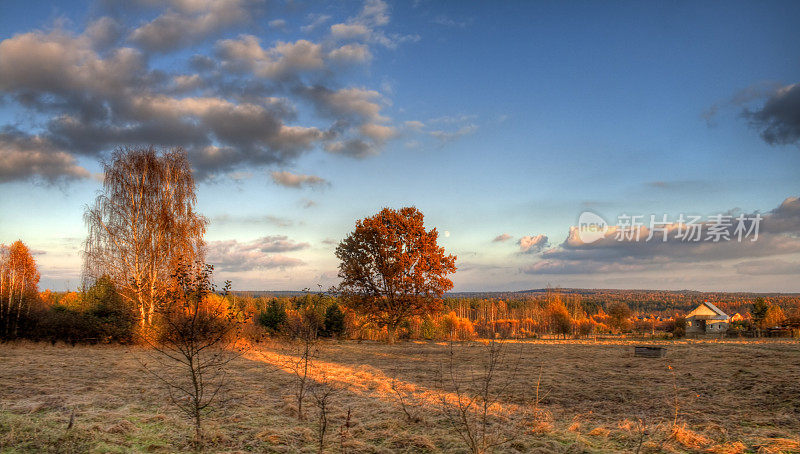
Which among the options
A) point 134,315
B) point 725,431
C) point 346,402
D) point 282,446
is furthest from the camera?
point 134,315

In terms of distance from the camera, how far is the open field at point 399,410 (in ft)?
18.6

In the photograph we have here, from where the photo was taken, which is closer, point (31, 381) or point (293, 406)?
point (293, 406)

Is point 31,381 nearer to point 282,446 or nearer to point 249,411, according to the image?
point 249,411

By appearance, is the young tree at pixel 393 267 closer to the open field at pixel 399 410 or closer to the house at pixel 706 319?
the open field at pixel 399 410

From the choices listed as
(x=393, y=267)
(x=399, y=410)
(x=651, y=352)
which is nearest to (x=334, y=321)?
(x=393, y=267)

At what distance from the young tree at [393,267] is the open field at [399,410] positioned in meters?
11.5

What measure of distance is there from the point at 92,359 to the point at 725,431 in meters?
18.6

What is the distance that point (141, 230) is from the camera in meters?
20.3

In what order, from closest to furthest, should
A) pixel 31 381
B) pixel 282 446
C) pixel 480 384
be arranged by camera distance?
pixel 282 446, pixel 31 381, pixel 480 384

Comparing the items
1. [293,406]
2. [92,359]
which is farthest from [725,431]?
[92,359]

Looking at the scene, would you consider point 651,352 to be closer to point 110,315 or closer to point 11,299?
point 110,315

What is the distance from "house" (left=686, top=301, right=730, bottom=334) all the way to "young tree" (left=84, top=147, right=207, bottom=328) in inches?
2926

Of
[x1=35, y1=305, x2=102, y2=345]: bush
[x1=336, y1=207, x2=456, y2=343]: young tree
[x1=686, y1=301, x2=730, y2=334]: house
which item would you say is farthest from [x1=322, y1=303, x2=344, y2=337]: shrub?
[x1=686, y1=301, x2=730, y2=334]: house

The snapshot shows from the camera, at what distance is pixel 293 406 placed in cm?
808
